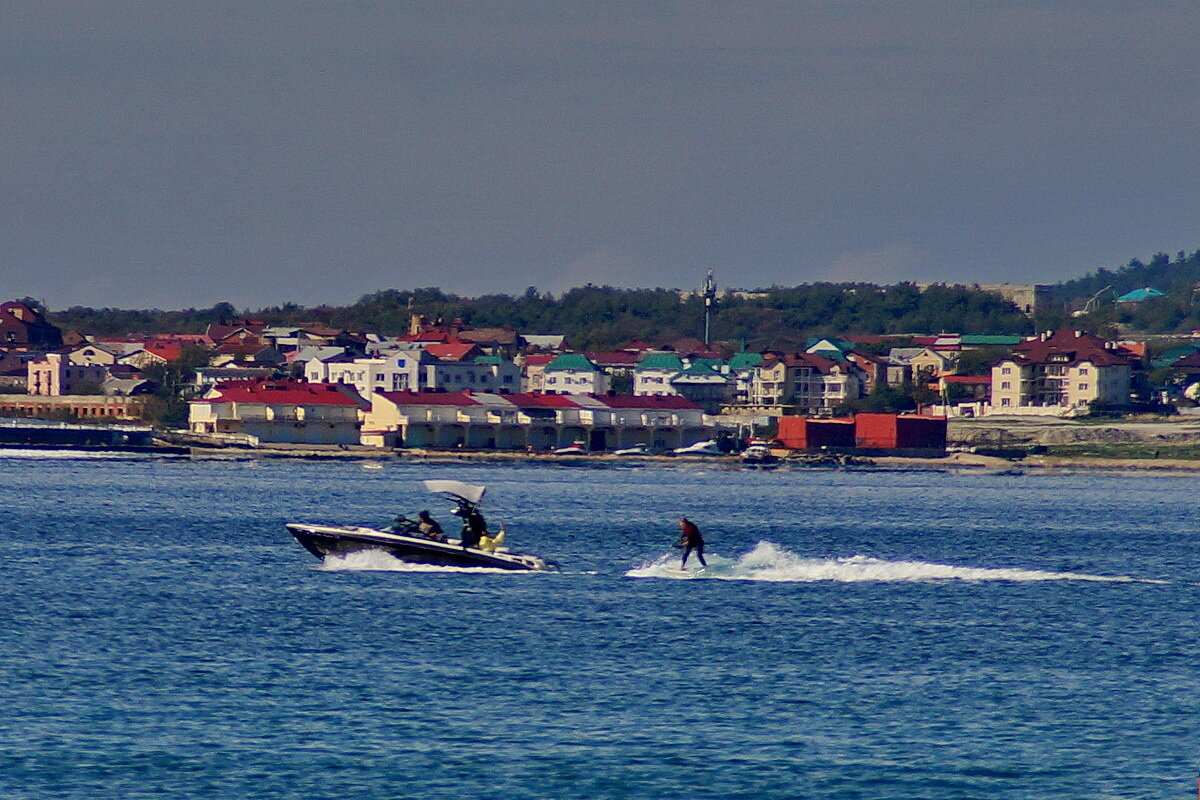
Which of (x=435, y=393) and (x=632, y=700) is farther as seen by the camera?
(x=435, y=393)

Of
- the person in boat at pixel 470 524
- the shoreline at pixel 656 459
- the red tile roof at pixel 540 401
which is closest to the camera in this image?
the person in boat at pixel 470 524

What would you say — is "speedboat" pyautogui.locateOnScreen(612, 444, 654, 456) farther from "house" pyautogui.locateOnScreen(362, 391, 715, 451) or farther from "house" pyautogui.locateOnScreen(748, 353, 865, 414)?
"house" pyautogui.locateOnScreen(748, 353, 865, 414)

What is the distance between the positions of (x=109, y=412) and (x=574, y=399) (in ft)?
130

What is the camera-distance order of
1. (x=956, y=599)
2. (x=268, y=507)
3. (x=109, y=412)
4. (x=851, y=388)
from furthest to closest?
(x=851, y=388)
(x=109, y=412)
(x=268, y=507)
(x=956, y=599)

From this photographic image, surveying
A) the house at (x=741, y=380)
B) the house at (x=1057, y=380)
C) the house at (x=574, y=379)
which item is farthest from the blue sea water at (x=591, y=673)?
the house at (x=741, y=380)

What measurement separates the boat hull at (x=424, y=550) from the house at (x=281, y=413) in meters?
106

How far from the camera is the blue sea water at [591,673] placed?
80.2 feet

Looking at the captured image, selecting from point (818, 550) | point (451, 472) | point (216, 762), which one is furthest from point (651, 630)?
point (451, 472)

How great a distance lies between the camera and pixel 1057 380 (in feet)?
596

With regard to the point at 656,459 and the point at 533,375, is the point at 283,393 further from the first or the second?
the point at 533,375

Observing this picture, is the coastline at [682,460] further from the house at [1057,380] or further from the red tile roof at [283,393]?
the house at [1057,380]

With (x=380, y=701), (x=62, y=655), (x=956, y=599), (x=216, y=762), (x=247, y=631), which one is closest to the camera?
(x=216, y=762)

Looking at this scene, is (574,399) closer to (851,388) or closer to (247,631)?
(851,388)

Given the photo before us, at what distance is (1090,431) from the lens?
163 m
